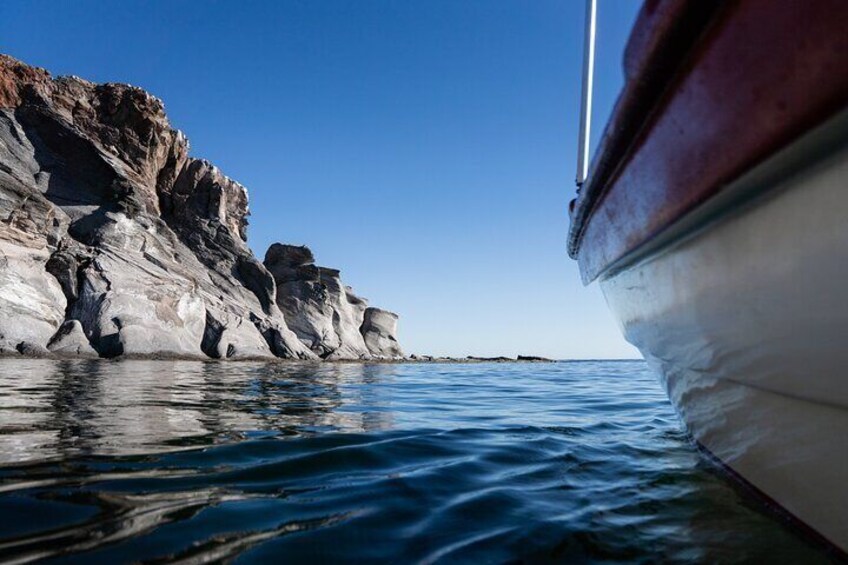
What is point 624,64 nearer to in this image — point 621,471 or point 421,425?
point 621,471

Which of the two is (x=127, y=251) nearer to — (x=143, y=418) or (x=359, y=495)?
(x=143, y=418)

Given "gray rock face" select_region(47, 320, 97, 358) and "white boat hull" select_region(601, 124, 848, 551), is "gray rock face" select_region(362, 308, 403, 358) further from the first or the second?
"white boat hull" select_region(601, 124, 848, 551)

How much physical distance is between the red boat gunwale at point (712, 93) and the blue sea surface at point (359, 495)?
1.08m

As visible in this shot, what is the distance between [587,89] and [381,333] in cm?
4317

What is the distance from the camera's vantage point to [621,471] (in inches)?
107

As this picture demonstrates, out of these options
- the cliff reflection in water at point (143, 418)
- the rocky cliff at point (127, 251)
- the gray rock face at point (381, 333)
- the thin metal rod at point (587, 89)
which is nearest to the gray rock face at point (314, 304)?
the rocky cliff at point (127, 251)

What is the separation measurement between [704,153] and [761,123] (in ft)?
0.59

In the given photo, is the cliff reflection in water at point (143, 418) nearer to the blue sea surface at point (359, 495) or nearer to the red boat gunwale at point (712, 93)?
the blue sea surface at point (359, 495)

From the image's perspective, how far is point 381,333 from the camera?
149 feet

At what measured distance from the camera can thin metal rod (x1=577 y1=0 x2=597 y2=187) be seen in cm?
272

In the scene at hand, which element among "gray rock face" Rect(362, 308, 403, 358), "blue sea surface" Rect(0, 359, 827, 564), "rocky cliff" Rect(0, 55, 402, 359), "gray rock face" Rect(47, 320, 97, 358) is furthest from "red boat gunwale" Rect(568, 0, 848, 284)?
"gray rock face" Rect(362, 308, 403, 358)

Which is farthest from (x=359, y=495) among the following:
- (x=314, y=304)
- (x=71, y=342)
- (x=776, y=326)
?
(x=314, y=304)

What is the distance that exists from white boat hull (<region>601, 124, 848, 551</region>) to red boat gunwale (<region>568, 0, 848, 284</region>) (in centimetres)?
8

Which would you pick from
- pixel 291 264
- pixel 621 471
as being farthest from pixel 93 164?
pixel 621 471
